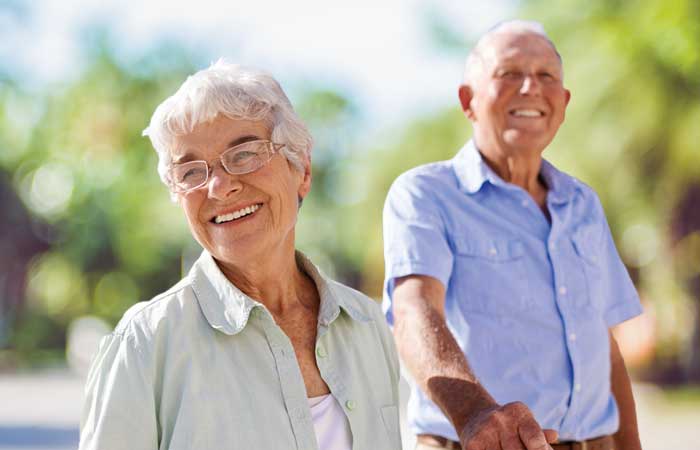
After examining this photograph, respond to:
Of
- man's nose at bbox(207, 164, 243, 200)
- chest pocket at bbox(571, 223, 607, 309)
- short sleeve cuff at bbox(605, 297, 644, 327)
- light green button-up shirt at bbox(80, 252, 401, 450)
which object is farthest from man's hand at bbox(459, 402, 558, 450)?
short sleeve cuff at bbox(605, 297, 644, 327)

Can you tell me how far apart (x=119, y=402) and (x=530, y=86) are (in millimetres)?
1604

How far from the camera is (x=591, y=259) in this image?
3.22m

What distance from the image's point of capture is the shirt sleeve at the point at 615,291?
3334 mm

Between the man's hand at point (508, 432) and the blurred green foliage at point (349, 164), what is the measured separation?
167 cm

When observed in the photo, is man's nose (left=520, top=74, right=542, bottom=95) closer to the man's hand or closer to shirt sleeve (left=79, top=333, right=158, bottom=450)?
the man's hand

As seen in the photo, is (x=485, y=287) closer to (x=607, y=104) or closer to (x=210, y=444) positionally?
(x=210, y=444)

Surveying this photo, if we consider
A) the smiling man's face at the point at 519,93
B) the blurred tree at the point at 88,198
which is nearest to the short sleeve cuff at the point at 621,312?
the smiling man's face at the point at 519,93

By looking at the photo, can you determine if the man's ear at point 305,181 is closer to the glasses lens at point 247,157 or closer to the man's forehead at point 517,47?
the glasses lens at point 247,157

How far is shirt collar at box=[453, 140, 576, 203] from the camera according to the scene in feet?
10.4

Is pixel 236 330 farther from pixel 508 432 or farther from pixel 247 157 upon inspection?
pixel 508 432

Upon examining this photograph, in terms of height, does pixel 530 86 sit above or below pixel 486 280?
above

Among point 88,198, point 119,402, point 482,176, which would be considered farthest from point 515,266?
point 88,198

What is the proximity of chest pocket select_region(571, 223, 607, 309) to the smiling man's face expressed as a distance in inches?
10.9

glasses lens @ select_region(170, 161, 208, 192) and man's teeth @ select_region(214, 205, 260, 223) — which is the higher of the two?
glasses lens @ select_region(170, 161, 208, 192)
